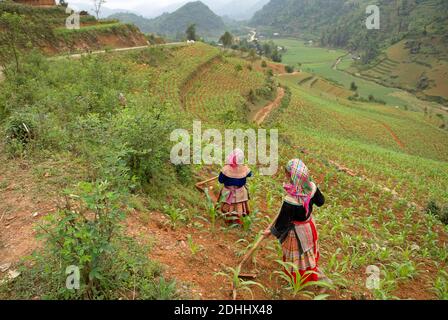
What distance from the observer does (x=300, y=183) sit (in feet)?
13.8

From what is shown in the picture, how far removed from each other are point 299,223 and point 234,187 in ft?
4.94

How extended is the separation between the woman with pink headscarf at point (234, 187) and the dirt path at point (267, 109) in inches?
809

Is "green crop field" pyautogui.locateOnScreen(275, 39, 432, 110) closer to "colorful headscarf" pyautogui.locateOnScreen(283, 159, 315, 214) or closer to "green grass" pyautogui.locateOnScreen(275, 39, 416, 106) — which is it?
"green grass" pyautogui.locateOnScreen(275, 39, 416, 106)

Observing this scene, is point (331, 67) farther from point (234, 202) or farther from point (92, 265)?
point (92, 265)

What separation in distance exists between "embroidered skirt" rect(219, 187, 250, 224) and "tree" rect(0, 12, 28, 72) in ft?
34.0

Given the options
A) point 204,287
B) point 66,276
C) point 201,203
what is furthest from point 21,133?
point 204,287

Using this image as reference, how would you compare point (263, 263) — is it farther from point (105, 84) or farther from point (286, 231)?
point (105, 84)

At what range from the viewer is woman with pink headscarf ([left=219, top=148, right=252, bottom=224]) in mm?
5508

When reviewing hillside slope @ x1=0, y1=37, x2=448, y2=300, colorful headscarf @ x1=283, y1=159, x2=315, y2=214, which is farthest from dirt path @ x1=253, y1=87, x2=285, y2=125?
colorful headscarf @ x1=283, y1=159, x2=315, y2=214

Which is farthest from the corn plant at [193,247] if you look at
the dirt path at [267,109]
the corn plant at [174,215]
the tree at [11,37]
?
the dirt path at [267,109]

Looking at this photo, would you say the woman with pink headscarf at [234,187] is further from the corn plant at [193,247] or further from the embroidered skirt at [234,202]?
the corn plant at [193,247]

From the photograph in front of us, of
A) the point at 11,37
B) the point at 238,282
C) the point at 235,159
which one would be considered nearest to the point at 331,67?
the point at 11,37

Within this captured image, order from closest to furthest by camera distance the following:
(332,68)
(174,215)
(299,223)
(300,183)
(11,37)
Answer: (300,183)
(299,223)
(174,215)
(11,37)
(332,68)
